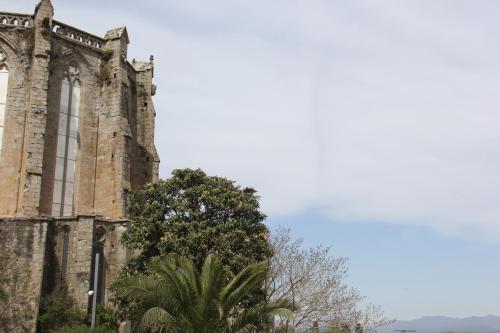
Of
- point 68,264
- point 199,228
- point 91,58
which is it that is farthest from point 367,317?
point 91,58

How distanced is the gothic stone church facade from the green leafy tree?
3.56m

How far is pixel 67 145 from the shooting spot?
35000 millimetres

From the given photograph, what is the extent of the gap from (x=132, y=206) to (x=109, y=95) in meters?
9.42

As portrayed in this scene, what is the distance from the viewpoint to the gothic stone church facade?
29.0m

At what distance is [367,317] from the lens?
33094 millimetres

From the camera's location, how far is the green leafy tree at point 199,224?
26531 mm

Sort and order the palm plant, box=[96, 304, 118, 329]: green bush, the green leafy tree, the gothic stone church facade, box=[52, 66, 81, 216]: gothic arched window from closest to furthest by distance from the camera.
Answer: the palm plant < the green leafy tree < box=[96, 304, 118, 329]: green bush < the gothic stone church facade < box=[52, 66, 81, 216]: gothic arched window

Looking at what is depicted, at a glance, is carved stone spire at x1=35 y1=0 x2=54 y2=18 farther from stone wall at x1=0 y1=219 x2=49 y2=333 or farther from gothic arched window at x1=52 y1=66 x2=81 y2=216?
stone wall at x1=0 y1=219 x2=49 y2=333

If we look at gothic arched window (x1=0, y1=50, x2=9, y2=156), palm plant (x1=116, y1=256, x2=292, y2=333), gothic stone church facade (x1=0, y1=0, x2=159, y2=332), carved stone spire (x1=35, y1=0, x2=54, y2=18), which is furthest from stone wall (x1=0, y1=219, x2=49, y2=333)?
carved stone spire (x1=35, y1=0, x2=54, y2=18)

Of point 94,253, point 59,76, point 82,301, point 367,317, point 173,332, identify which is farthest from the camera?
point 59,76

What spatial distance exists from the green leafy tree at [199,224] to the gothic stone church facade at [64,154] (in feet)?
11.7

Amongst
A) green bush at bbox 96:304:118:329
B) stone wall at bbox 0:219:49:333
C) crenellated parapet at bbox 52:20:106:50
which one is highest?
crenellated parapet at bbox 52:20:106:50

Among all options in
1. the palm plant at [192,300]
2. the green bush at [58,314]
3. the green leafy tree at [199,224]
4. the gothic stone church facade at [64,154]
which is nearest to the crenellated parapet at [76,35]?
the gothic stone church facade at [64,154]

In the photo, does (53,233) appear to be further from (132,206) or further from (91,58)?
(91,58)
